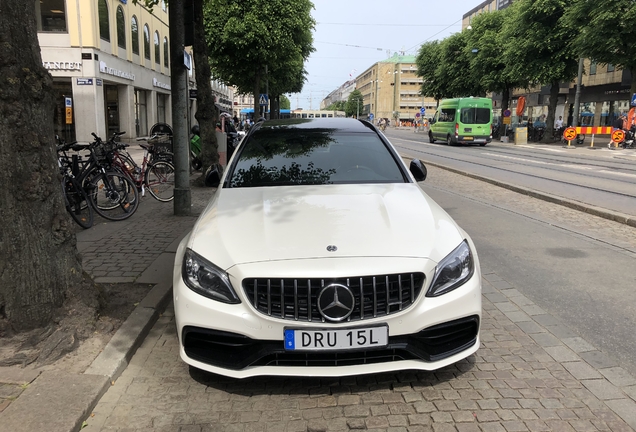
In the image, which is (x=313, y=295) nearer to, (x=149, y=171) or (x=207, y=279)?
(x=207, y=279)

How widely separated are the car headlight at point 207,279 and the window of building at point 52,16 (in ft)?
81.5

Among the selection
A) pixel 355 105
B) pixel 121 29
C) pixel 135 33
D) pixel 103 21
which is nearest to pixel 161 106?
pixel 135 33

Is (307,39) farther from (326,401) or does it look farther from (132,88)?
(326,401)

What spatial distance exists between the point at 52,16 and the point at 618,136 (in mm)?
30061

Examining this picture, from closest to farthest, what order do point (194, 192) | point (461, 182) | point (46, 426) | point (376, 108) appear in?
point (46, 426) < point (194, 192) < point (461, 182) < point (376, 108)

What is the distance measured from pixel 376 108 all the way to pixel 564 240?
128 meters

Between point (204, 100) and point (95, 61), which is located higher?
point (95, 61)

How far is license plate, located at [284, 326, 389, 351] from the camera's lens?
263cm

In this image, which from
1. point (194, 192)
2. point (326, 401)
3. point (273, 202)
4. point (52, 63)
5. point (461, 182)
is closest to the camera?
point (326, 401)

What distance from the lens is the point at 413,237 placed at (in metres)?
2.96

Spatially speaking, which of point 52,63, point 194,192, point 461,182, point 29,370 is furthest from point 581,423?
point 52,63

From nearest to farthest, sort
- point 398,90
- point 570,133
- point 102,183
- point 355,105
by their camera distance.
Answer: point 102,183 → point 570,133 → point 398,90 → point 355,105

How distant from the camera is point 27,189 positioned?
318cm

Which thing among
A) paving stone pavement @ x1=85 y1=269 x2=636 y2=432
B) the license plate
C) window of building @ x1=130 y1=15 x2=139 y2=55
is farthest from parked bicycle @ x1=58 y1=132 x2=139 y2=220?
window of building @ x1=130 y1=15 x2=139 y2=55
